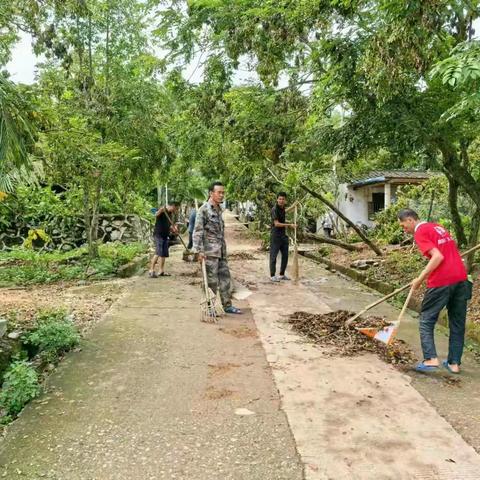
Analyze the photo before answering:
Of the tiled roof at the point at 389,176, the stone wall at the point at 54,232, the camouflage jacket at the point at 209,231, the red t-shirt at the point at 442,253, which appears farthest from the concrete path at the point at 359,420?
the tiled roof at the point at 389,176

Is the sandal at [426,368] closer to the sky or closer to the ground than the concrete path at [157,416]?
closer to the sky

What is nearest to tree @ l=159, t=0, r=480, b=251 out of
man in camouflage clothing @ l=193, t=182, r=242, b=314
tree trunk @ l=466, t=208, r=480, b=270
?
tree trunk @ l=466, t=208, r=480, b=270

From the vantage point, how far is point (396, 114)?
7199mm

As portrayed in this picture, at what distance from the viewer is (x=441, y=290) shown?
15.9 ft

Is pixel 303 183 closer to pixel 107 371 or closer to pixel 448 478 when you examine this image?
pixel 107 371

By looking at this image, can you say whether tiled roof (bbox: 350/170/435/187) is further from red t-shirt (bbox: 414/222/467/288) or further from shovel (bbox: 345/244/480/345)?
red t-shirt (bbox: 414/222/467/288)

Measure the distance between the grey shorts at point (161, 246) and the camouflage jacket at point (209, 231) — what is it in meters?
3.46

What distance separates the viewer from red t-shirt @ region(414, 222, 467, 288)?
189 inches

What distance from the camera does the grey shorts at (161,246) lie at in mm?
10492

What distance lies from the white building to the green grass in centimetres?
1082

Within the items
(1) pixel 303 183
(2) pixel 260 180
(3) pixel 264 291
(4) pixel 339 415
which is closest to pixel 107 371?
(4) pixel 339 415

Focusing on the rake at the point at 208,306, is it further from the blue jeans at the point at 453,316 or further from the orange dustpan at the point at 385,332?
the blue jeans at the point at 453,316

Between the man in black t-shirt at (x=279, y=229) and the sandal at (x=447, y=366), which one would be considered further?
the man in black t-shirt at (x=279, y=229)

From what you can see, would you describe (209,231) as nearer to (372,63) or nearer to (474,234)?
(372,63)
